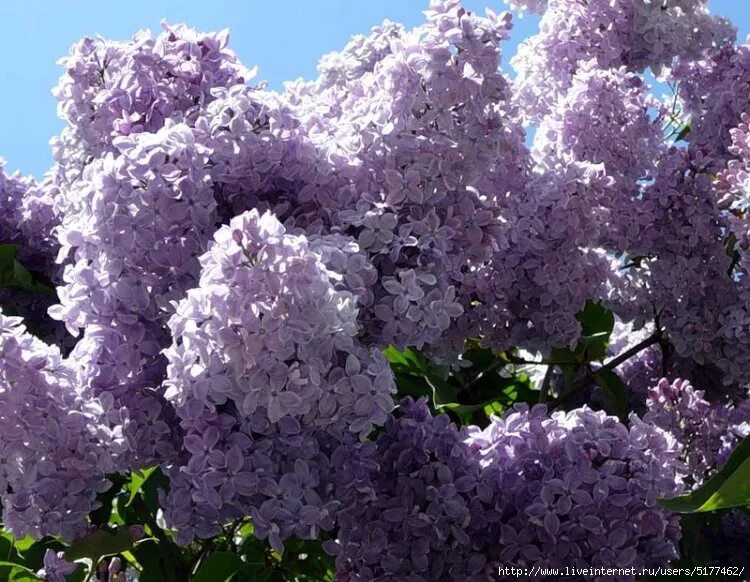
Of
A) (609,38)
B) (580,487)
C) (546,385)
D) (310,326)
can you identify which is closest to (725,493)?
(580,487)

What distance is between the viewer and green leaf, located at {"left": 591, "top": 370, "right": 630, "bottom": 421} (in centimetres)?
252

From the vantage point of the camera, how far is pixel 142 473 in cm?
204

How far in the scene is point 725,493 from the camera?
1.45 m

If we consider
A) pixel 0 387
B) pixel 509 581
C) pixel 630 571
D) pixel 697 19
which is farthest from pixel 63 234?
pixel 697 19

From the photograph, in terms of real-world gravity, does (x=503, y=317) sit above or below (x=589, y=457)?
above

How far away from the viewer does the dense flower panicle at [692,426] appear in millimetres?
2246

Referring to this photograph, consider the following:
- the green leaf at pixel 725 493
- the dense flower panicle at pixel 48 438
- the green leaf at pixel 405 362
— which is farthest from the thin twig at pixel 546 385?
the dense flower panicle at pixel 48 438

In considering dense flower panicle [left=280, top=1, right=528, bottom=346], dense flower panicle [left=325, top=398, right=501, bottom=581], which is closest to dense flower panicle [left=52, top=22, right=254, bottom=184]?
dense flower panicle [left=280, top=1, right=528, bottom=346]

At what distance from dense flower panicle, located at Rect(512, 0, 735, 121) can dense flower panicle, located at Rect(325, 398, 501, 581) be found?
4.34ft

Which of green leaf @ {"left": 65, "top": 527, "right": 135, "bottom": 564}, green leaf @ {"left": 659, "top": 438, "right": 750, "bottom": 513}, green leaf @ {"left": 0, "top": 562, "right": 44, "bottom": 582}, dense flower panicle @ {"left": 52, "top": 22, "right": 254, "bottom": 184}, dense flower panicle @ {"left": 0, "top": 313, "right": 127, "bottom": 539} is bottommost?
green leaf @ {"left": 659, "top": 438, "right": 750, "bottom": 513}

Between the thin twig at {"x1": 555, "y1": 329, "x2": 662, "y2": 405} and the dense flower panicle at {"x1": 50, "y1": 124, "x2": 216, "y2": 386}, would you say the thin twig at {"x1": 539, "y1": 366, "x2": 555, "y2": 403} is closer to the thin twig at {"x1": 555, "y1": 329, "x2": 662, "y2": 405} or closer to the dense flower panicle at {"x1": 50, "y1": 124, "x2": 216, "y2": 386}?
the thin twig at {"x1": 555, "y1": 329, "x2": 662, "y2": 405}

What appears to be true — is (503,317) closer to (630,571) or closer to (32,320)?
(630,571)

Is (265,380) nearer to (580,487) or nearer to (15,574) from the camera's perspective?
(580,487)

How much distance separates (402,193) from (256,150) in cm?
23
